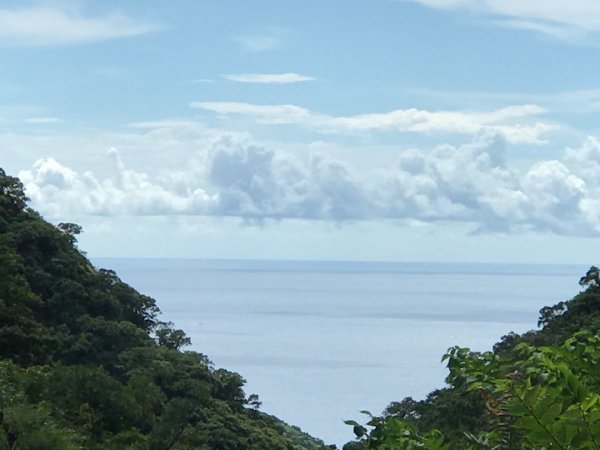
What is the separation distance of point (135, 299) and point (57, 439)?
29.9 metres

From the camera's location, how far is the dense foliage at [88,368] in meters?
25.5

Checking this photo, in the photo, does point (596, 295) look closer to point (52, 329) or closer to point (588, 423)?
point (52, 329)

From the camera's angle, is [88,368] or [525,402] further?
[88,368]

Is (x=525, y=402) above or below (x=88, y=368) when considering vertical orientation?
below

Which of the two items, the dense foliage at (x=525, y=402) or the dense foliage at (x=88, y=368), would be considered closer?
the dense foliage at (x=525, y=402)

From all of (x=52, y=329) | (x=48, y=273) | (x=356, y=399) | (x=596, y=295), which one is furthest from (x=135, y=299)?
(x=356, y=399)

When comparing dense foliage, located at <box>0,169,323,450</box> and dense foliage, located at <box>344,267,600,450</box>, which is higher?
dense foliage, located at <box>0,169,323,450</box>

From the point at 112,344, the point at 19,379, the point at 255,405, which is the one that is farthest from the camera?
the point at 255,405

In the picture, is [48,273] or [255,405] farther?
[255,405]

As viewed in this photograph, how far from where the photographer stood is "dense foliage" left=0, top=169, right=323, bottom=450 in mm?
25500

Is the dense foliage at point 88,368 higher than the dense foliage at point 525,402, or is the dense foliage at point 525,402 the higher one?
the dense foliage at point 88,368

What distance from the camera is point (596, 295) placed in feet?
124

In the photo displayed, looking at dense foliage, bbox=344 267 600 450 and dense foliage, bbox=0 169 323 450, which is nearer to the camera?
dense foliage, bbox=344 267 600 450

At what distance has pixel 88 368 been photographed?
93.8ft
